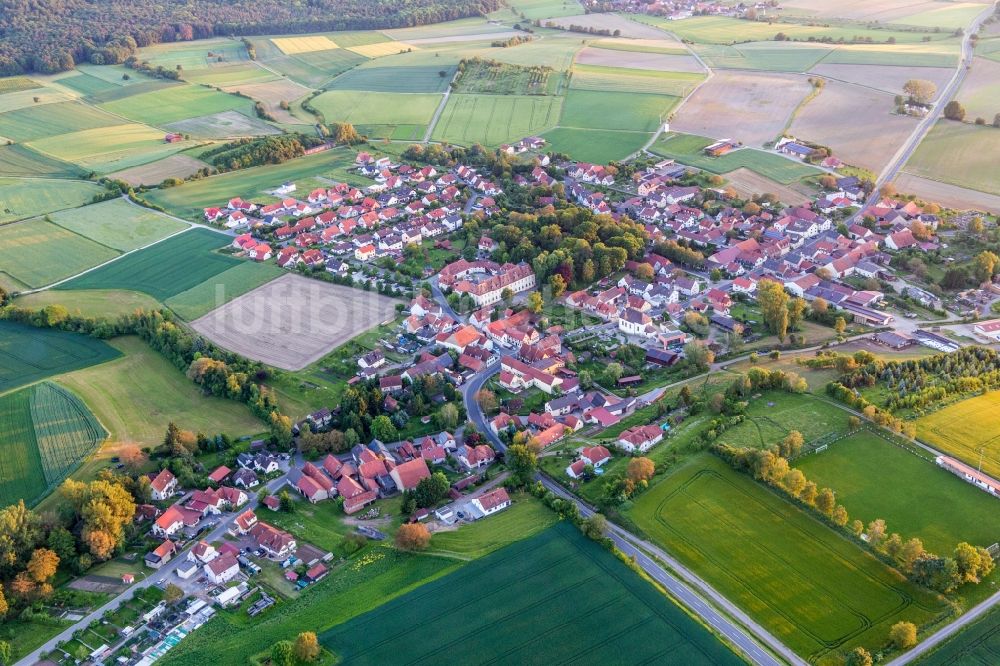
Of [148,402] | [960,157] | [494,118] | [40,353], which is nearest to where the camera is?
[148,402]

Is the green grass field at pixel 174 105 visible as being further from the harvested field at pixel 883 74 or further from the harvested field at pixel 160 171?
the harvested field at pixel 883 74

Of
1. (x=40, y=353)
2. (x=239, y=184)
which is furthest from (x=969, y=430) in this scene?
(x=239, y=184)

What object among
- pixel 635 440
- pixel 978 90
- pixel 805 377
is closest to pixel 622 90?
pixel 978 90

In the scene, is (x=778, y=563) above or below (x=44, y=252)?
above

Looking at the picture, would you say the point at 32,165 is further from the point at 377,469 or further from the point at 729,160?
the point at 729,160

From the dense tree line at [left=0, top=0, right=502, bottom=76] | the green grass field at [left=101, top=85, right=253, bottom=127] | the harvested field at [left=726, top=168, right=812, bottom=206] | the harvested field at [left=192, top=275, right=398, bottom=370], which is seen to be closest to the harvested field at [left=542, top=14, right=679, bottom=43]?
the dense tree line at [left=0, top=0, right=502, bottom=76]

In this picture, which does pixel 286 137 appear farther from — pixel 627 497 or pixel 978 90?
pixel 978 90
